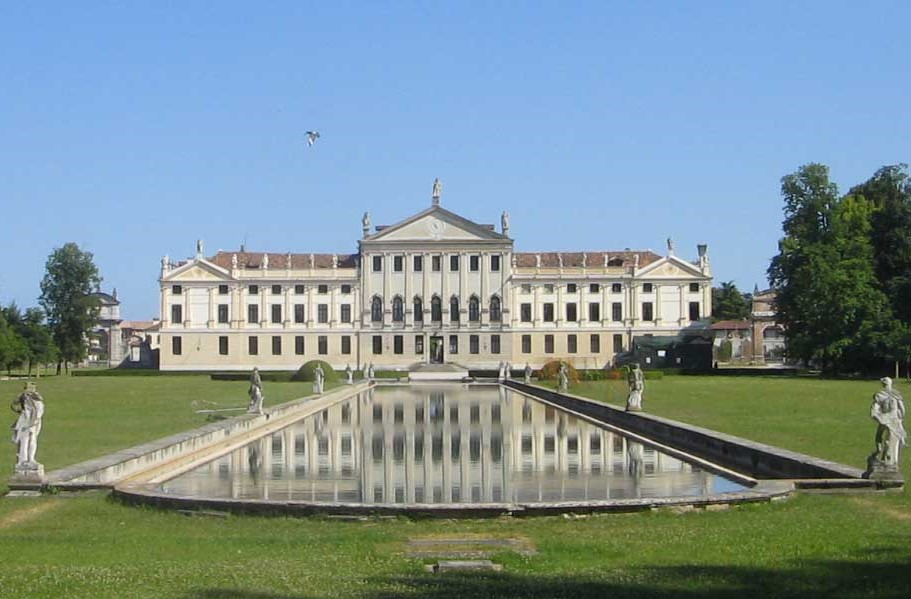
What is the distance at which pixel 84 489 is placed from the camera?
12938mm

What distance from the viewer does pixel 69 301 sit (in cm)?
7931

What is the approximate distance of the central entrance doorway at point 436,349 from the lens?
79.6 m

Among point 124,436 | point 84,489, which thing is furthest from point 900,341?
point 84,489

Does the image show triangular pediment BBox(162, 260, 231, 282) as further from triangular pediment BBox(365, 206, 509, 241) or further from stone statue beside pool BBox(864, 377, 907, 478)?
stone statue beside pool BBox(864, 377, 907, 478)

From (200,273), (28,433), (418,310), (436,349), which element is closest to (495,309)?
(436,349)

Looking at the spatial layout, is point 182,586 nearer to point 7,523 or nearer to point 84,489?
point 7,523

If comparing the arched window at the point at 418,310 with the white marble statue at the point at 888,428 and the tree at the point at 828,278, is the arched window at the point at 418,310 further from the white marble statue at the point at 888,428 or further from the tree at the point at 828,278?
the white marble statue at the point at 888,428

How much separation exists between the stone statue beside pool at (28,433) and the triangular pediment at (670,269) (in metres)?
67.7

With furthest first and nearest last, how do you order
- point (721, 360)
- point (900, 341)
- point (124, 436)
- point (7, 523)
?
point (721, 360)
point (900, 341)
point (124, 436)
point (7, 523)

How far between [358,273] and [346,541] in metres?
70.6

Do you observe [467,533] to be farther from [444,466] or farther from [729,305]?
[729,305]

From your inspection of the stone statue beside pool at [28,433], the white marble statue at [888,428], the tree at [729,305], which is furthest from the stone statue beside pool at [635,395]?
the tree at [729,305]

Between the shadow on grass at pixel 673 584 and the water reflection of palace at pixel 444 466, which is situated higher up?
the shadow on grass at pixel 673 584

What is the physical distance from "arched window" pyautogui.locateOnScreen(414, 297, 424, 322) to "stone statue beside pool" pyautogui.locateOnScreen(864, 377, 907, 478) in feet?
221
